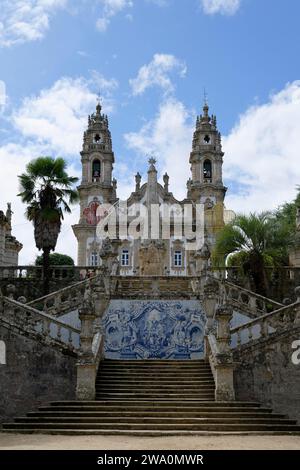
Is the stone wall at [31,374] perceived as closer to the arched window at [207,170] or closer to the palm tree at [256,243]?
the palm tree at [256,243]

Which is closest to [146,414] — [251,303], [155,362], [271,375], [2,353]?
[155,362]

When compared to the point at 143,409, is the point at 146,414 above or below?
below

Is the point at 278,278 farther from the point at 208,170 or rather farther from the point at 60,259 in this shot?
the point at 208,170

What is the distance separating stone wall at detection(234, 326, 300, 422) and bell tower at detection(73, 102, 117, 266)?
39051 mm

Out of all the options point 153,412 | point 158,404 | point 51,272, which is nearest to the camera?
point 153,412

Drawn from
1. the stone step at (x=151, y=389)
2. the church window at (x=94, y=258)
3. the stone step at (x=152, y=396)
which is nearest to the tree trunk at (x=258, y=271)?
the stone step at (x=151, y=389)

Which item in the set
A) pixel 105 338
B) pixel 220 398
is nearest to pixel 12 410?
pixel 105 338

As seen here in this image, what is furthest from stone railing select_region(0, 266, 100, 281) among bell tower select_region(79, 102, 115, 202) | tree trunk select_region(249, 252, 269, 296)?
bell tower select_region(79, 102, 115, 202)

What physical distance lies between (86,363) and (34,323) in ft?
7.82

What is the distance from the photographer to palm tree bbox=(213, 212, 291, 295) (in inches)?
941

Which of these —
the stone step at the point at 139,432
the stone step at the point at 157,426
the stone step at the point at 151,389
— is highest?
the stone step at the point at 151,389

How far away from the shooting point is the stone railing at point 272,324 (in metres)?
17.5

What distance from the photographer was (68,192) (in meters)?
27.4

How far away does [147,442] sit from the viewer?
1178cm
